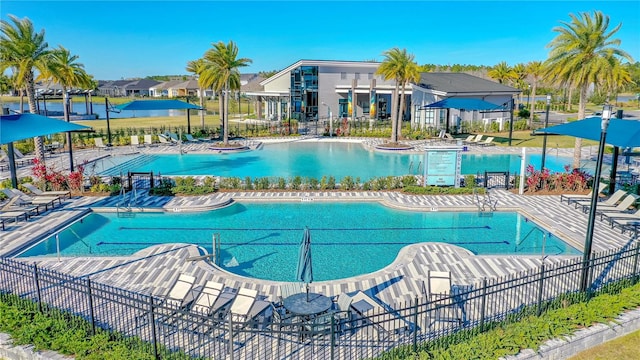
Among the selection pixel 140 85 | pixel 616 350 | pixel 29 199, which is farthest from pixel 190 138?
pixel 140 85

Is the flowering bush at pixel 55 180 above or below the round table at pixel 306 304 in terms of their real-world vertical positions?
above

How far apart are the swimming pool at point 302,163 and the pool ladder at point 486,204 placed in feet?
18.6

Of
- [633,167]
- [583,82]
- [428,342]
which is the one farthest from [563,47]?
[428,342]

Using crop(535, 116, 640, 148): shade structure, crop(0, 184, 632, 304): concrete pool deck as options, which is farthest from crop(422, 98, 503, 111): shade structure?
crop(0, 184, 632, 304): concrete pool deck

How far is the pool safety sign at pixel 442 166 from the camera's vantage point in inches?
792

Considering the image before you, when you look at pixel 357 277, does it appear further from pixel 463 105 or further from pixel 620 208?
pixel 463 105

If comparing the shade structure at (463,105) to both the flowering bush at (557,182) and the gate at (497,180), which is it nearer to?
the gate at (497,180)

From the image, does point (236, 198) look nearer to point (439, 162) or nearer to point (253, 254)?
point (253, 254)

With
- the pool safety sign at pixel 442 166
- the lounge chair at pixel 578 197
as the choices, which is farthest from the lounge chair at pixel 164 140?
the lounge chair at pixel 578 197

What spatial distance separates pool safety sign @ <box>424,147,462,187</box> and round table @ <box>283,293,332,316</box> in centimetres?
1247

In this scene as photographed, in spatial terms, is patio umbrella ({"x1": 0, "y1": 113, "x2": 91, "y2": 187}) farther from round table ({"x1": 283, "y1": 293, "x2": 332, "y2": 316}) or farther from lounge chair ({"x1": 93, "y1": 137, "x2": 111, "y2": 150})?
lounge chair ({"x1": 93, "y1": 137, "x2": 111, "y2": 150})

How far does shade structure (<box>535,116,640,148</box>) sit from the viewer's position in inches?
543

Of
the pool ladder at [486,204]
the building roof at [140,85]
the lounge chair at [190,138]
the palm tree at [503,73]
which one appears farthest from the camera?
the building roof at [140,85]

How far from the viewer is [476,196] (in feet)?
62.4
